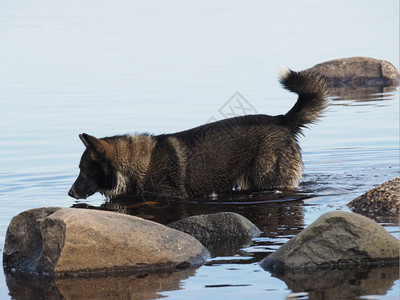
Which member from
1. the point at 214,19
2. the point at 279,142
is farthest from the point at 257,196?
the point at 214,19

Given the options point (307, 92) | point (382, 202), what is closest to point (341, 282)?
point (382, 202)

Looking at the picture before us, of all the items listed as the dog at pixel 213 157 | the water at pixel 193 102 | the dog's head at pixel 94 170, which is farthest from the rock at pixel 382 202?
the dog's head at pixel 94 170

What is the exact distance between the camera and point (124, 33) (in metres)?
31.1

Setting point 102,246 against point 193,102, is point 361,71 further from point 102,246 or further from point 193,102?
point 102,246

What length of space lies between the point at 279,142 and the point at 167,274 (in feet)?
12.5

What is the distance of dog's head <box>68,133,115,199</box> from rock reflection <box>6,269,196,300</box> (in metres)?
3.56

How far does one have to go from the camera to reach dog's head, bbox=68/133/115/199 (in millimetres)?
10633

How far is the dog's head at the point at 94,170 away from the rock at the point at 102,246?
10.8 ft

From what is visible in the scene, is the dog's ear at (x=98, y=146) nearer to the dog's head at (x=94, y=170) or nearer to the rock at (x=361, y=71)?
the dog's head at (x=94, y=170)

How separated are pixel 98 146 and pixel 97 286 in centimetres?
407

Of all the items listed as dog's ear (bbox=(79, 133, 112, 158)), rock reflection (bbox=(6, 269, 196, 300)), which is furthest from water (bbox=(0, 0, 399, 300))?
Answer: dog's ear (bbox=(79, 133, 112, 158))

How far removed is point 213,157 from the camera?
A: 10562 mm

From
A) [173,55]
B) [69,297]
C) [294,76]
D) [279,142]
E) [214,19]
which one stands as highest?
[214,19]

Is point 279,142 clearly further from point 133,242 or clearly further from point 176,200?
point 133,242
